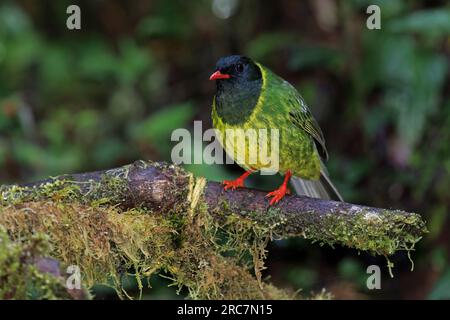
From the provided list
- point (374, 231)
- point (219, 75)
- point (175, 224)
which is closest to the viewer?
point (374, 231)

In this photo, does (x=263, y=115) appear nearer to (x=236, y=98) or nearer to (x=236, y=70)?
(x=236, y=98)

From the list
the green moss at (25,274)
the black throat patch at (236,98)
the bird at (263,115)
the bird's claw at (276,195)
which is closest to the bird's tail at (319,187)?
the bird at (263,115)

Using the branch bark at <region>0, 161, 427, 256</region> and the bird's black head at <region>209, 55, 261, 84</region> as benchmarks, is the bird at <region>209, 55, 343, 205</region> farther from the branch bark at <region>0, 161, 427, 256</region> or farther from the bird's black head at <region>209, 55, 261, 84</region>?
the branch bark at <region>0, 161, 427, 256</region>

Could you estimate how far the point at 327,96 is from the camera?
612cm

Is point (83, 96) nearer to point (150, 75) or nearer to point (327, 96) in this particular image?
point (150, 75)

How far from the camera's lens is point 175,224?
110 inches

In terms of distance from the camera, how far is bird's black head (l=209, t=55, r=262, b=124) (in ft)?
11.3

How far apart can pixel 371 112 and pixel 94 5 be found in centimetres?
382

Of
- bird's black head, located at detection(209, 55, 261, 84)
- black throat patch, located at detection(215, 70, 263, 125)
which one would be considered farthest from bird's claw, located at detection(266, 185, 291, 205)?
bird's black head, located at detection(209, 55, 261, 84)

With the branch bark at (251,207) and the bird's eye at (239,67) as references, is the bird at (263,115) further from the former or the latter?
the branch bark at (251,207)

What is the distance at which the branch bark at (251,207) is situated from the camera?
8.32 ft

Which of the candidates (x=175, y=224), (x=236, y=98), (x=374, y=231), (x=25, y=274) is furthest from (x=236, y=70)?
(x=25, y=274)

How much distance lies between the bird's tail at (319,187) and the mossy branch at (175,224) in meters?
0.90

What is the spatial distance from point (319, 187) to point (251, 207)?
1036mm
